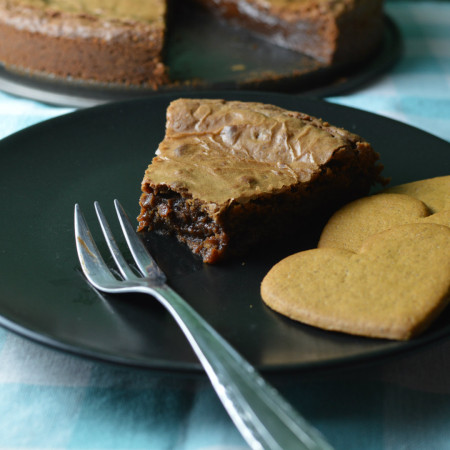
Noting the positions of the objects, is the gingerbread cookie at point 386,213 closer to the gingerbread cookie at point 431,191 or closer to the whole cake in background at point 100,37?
the gingerbread cookie at point 431,191

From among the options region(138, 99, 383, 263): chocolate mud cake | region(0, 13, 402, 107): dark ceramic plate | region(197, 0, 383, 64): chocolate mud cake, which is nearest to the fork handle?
region(138, 99, 383, 263): chocolate mud cake

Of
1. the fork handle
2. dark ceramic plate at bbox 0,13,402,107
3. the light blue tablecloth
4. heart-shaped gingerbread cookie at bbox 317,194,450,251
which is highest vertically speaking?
the fork handle

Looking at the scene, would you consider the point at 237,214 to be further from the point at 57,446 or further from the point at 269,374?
the point at 57,446

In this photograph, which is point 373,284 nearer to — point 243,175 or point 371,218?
point 371,218

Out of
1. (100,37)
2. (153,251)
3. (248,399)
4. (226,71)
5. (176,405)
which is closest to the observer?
(248,399)

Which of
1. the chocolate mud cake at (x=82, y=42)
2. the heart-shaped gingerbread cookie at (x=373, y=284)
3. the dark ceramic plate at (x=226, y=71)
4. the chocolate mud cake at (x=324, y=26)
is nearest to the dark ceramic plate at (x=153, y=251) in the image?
the heart-shaped gingerbread cookie at (x=373, y=284)

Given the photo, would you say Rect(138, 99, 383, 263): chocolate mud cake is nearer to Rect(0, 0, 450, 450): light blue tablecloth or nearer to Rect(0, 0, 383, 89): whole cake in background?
Rect(0, 0, 450, 450): light blue tablecloth

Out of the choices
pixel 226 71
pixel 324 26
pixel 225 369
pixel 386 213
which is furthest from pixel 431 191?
pixel 324 26
